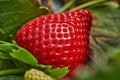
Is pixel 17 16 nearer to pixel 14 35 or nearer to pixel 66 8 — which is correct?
pixel 14 35

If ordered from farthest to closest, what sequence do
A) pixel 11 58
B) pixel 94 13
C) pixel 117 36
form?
1. pixel 94 13
2. pixel 117 36
3. pixel 11 58

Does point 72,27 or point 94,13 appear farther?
point 94,13

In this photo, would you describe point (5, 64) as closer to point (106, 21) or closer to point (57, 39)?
point (57, 39)

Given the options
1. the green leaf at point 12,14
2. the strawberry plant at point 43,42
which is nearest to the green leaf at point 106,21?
the strawberry plant at point 43,42

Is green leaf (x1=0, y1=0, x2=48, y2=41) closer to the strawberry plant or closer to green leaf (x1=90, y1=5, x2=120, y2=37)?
the strawberry plant

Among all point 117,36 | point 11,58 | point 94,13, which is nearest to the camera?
point 11,58

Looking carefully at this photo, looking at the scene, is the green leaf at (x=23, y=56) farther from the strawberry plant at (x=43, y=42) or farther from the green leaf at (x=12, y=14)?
the green leaf at (x=12, y=14)

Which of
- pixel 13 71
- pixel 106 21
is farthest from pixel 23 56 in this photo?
pixel 106 21

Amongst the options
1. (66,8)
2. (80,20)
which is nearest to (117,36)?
(80,20)
